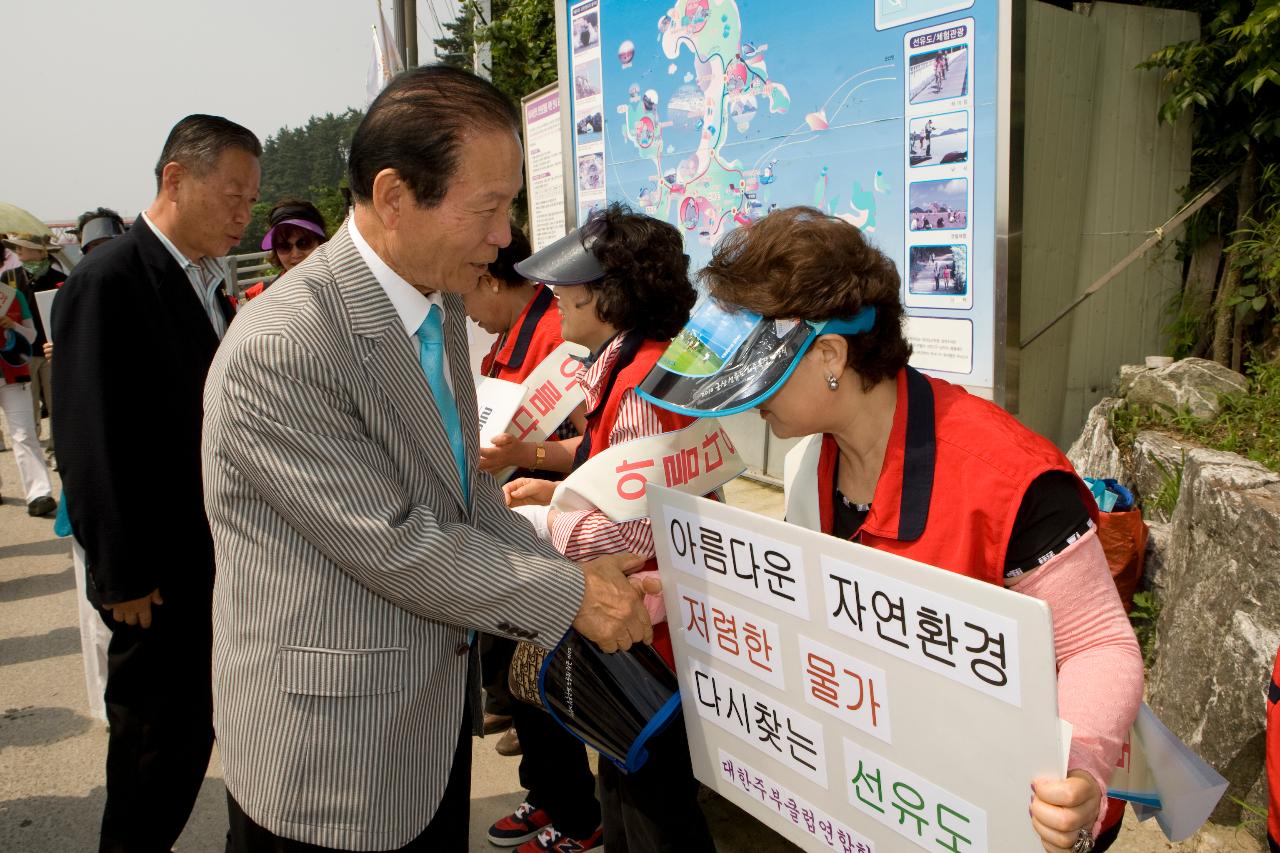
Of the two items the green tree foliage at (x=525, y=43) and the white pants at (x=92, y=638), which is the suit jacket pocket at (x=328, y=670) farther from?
the green tree foliage at (x=525, y=43)

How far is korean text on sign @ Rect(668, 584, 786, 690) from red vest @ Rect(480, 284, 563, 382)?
1530mm

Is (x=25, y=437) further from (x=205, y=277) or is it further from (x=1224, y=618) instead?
(x=1224, y=618)

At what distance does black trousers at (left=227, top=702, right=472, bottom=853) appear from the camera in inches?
63.4

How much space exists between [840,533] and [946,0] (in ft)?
8.18

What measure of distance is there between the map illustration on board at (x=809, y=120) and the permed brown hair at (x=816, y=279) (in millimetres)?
1389

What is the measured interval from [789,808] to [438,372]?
1.05m

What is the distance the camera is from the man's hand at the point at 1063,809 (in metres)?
1.19

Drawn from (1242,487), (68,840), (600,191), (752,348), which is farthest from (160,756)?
(600,191)

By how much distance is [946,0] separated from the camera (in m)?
3.37

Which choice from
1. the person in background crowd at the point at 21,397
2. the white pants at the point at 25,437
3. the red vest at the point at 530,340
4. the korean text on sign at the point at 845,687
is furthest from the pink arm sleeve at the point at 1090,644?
the white pants at the point at 25,437

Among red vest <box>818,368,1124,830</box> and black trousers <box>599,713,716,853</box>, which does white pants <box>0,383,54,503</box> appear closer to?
black trousers <box>599,713,716,853</box>

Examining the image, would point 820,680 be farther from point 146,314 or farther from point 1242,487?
point 146,314

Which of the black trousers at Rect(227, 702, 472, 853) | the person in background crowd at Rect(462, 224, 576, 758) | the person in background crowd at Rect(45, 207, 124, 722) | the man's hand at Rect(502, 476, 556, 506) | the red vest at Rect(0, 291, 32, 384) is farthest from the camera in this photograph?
the red vest at Rect(0, 291, 32, 384)

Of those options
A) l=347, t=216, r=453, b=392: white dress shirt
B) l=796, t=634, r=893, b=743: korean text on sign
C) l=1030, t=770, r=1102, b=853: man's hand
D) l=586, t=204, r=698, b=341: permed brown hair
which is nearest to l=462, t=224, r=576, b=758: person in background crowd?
l=586, t=204, r=698, b=341: permed brown hair
